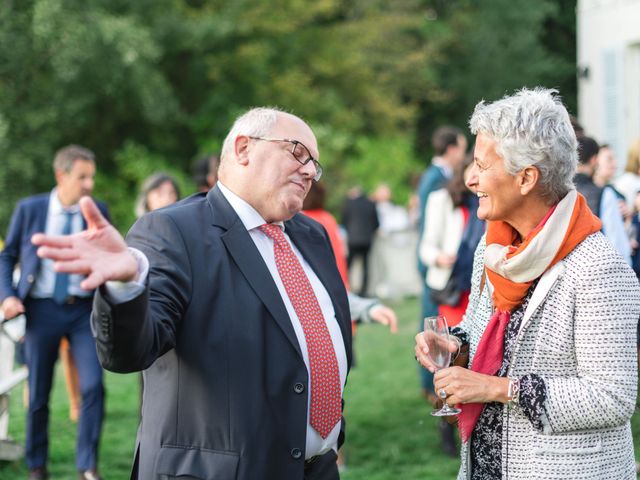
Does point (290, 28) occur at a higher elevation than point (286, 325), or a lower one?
higher

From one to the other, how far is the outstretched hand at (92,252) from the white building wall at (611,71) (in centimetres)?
1375

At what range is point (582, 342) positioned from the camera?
3.01m

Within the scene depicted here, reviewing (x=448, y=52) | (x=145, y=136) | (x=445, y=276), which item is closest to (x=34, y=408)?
(x=445, y=276)

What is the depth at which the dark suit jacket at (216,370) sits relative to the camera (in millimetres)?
3213

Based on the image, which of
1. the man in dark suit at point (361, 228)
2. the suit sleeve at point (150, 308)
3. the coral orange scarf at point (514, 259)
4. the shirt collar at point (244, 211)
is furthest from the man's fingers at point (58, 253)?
the man in dark suit at point (361, 228)

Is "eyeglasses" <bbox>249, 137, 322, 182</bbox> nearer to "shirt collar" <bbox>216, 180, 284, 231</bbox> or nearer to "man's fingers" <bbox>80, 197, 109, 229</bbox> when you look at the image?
"shirt collar" <bbox>216, 180, 284, 231</bbox>

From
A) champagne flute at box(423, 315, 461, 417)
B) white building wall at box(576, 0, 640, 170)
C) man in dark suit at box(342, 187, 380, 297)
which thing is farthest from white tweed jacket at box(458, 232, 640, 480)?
man in dark suit at box(342, 187, 380, 297)

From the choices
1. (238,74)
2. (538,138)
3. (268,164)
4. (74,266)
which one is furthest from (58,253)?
(238,74)

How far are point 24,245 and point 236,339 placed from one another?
13.2ft

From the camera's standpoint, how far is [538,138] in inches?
122

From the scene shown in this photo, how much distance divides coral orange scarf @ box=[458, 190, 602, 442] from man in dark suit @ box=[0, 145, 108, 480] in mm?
4005

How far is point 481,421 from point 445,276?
168 inches

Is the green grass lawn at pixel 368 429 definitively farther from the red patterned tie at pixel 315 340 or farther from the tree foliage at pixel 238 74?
the tree foliage at pixel 238 74

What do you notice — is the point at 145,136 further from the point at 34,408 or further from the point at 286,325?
the point at 286,325
